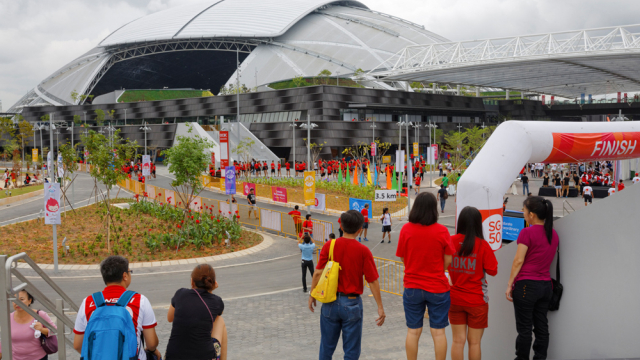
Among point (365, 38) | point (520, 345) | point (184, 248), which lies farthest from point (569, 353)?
point (365, 38)

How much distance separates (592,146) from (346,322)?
7.42 meters

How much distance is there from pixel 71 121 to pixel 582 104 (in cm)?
9157

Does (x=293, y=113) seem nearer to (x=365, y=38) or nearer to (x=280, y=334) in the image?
(x=365, y=38)

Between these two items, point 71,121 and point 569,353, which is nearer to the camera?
point 569,353

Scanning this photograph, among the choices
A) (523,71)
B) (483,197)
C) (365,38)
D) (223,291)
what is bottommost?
(223,291)

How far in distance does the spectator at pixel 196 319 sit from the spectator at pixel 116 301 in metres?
0.22

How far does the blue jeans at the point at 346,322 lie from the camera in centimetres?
490

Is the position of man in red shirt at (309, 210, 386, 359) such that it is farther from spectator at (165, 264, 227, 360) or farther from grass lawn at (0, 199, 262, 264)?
grass lawn at (0, 199, 262, 264)

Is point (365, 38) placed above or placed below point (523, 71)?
above

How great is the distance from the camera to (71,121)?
8162 centimetres

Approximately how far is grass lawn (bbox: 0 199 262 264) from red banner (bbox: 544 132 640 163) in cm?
1186

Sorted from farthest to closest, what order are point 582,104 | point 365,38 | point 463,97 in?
point 582,104, point 365,38, point 463,97

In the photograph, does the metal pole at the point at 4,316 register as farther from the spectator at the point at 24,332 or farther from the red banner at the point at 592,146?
the red banner at the point at 592,146

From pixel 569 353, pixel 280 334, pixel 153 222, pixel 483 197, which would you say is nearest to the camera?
pixel 569 353
